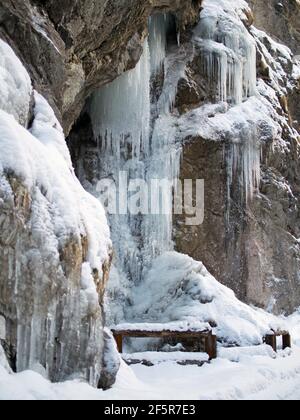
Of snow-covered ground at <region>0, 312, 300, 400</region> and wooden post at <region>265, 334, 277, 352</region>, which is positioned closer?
snow-covered ground at <region>0, 312, 300, 400</region>

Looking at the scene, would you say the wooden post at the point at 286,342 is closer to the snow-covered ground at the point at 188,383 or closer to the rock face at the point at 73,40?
the snow-covered ground at the point at 188,383

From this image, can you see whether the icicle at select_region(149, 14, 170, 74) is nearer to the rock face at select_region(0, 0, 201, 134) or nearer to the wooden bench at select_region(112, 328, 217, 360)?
the rock face at select_region(0, 0, 201, 134)

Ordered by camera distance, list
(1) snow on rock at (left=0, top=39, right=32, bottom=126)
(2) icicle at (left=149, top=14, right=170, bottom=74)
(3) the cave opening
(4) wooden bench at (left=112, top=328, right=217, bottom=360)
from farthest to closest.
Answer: (2) icicle at (left=149, top=14, right=170, bottom=74) → (3) the cave opening → (4) wooden bench at (left=112, top=328, right=217, bottom=360) → (1) snow on rock at (left=0, top=39, right=32, bottom=126)

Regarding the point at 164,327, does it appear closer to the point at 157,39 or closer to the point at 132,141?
the point at 132,141

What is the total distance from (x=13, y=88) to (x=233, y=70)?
12.1m

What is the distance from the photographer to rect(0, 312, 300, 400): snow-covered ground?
6285 millimetres

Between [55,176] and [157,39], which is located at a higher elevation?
[157,39]

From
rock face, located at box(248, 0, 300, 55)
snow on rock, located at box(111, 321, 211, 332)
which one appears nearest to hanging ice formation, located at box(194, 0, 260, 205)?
rock face, located at box(248, 0, 300, 55)

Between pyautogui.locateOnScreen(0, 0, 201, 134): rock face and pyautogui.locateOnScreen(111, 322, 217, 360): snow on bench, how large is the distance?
12.6ft

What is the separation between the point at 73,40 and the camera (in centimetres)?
1276

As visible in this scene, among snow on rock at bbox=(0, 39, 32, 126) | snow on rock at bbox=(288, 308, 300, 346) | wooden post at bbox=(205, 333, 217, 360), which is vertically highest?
snow on rock at bbox=(0, 39, 32, 126)

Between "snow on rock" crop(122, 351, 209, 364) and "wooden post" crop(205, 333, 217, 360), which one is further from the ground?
"wooden post" crop(205, 333, 217, 360)

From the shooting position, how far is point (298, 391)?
29.4 ft

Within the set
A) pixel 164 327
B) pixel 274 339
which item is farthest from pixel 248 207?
A: pixel 164 327
